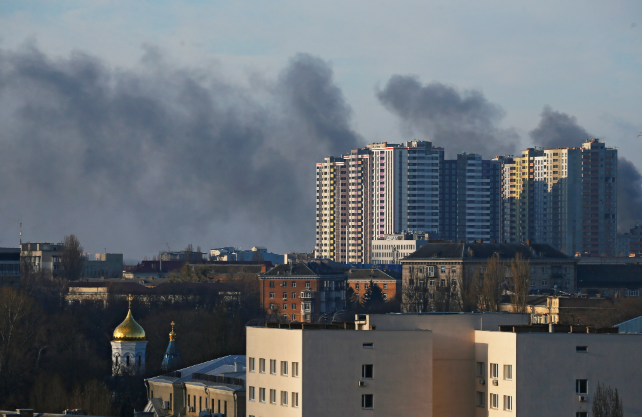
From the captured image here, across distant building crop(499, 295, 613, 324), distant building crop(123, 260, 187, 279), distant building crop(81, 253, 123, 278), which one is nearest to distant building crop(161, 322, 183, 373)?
distant building crop(499, 295, 613, 324)

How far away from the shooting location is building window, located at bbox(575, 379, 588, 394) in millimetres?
35969

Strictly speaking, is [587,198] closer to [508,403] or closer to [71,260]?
[71,260]

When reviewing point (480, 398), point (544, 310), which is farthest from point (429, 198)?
point (480, 398)

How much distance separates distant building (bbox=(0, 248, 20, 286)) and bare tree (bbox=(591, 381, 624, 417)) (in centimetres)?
8300

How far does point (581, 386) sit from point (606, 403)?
3.61ft

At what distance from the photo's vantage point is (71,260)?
13800 cm

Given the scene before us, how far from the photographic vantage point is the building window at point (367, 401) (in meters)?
36.8

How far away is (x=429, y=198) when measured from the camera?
636ft

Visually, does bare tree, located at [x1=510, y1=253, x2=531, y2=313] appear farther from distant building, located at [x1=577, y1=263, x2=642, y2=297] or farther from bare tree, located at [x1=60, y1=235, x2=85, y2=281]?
bare tree, located at [x1=60, y1=235, x2=85, y2=281]

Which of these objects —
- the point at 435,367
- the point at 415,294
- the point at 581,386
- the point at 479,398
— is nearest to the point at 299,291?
the point at 415,294

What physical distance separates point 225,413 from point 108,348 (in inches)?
1452

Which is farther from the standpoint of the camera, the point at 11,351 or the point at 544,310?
the point at 544,310

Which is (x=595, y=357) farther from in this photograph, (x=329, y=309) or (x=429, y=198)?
(x=429, y=198)

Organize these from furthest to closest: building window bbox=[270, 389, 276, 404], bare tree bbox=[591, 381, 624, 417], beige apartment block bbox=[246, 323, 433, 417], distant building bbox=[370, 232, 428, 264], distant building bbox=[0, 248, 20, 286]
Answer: distant building bbox=[370, 232, 428, 264] < distant building bbox=[0, 248, 20, 286] < building window bbox=[270, 389, 276, 404] < beige apartment block bbox=[246, 323, 433, 417] < bare tree bbox=[591, 381, 624, 417]
